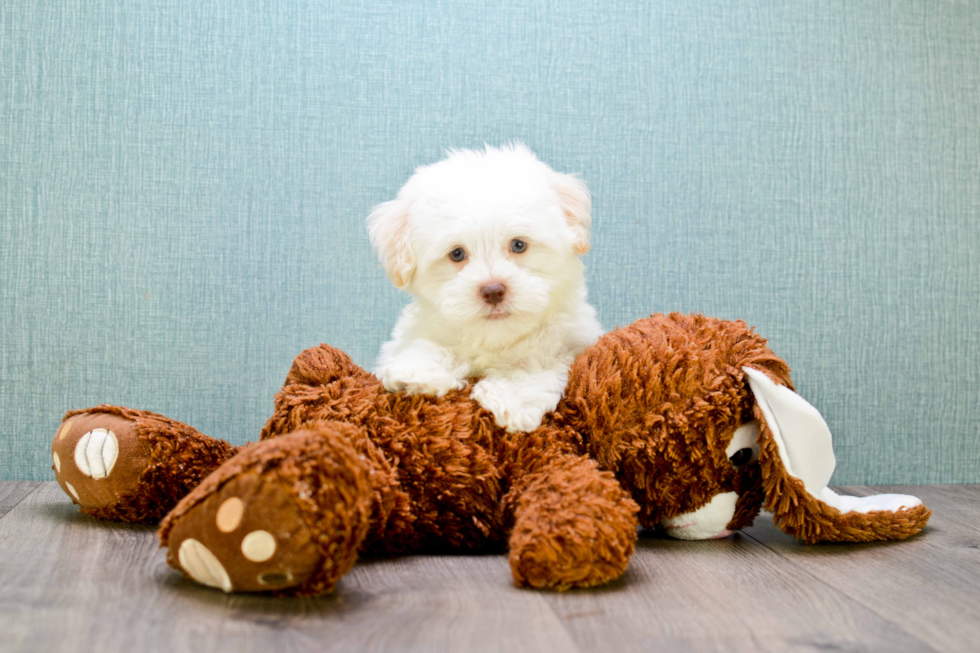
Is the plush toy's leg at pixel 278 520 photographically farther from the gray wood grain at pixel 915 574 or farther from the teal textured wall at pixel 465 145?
the teal textured wall at pixel 465 145

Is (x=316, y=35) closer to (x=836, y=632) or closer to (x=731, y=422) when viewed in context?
(x=731, y=422)

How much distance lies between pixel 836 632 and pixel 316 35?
71.7 inches

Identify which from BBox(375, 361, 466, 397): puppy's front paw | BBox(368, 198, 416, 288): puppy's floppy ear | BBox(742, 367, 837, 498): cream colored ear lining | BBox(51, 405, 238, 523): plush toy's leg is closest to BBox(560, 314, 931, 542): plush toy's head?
BBox(742, 367, 837, 498): cream colored ear lining

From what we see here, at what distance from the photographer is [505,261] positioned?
1.38 metres

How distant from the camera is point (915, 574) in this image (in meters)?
1.27

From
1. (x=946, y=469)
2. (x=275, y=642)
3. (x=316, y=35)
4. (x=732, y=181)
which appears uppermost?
(x=316, y=35)

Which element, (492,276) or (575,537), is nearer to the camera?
(575,537)

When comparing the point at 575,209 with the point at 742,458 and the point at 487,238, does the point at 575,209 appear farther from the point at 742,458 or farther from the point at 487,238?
the point at 742,458

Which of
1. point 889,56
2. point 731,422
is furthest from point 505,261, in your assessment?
point 889,56

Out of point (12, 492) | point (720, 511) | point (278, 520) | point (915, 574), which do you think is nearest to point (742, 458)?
point (720, 511)

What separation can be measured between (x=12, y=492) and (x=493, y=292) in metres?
1.31

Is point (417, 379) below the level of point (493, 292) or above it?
below

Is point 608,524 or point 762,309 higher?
point 762,309

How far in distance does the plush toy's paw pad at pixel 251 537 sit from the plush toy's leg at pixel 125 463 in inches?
20.5
